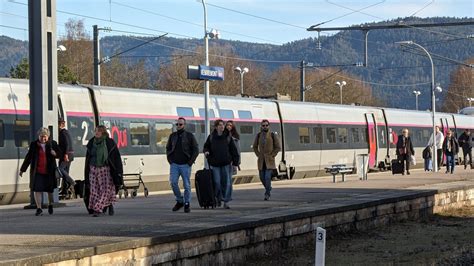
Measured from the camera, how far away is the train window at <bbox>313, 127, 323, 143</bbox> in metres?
39.5

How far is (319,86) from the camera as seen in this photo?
4043 inches

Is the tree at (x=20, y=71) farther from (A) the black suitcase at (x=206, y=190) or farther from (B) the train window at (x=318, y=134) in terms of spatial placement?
(A) the black suitcase at (x=206, y=190)

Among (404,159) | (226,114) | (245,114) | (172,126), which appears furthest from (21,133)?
(404,159)

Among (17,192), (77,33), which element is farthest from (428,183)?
(77,33)

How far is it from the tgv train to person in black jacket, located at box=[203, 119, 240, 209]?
4.20 meters

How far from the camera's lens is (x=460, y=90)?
141750 millimetres

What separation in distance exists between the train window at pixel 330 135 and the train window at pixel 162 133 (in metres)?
12.6

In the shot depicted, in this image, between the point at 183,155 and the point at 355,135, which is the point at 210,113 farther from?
the point at 183,155

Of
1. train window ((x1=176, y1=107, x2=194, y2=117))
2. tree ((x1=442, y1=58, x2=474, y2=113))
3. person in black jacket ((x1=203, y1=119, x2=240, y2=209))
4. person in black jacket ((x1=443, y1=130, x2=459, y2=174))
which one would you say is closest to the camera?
person in black jacket ((x1=203, y1=119, x2=240, y2=209))

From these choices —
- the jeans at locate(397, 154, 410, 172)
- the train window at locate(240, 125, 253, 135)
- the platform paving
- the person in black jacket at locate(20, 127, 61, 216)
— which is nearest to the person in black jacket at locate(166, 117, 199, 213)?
the platform paving

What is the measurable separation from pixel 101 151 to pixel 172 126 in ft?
44.2

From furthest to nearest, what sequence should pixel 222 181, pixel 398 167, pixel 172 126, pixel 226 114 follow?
pixel 398 167 → pixel 226 114 → pixel 172 126 → pixel 222 181

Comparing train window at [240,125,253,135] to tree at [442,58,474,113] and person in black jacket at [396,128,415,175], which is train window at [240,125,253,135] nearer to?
person in black jacket at [396,128,415,175]

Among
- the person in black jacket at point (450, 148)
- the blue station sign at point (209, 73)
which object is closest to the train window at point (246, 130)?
the blue station sign at point (209, 73)
